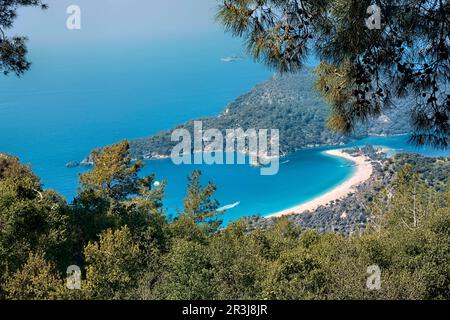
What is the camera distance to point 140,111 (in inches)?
2790

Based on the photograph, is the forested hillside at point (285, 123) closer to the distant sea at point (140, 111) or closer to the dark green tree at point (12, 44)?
the distant sea at point (140, 111)

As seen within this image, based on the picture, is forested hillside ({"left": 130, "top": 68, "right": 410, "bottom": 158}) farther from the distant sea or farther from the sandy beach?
the sandy beach

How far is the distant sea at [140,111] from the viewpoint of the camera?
141 ft

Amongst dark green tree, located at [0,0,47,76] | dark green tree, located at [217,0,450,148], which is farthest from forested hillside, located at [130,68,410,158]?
dark green tree, located at [217,0,450,148]

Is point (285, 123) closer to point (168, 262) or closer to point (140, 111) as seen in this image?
point (140, 111)

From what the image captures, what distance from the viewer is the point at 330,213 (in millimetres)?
31547

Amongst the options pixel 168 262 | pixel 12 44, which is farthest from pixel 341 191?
pixel 12 44

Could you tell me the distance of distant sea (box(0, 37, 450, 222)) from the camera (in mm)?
43000

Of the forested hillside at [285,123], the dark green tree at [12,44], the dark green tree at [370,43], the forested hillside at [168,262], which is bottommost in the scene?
the forested hillside at [168,262]

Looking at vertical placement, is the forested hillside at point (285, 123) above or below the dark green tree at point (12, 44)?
above

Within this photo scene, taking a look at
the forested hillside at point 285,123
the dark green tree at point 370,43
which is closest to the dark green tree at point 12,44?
the dark green tree at point 370,43

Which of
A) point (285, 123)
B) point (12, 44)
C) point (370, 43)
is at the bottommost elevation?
point (370, 43)

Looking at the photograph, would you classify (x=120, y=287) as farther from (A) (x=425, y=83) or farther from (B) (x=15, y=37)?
(A) (x=425, y=83)

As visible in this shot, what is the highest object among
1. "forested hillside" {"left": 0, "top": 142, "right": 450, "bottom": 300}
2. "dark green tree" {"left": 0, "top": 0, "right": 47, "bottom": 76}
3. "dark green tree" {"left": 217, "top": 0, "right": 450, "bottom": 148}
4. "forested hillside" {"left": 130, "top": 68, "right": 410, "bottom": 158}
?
"forested hillside" {"left": 130, "top": 68, "right": 410, "bottom": 158}
